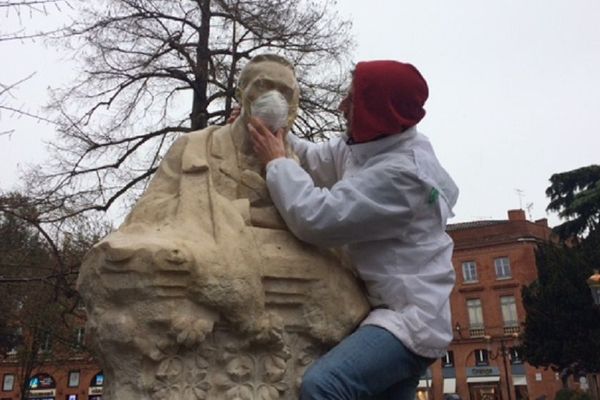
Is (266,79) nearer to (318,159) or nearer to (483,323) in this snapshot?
(318,159)

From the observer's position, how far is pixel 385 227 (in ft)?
7.77

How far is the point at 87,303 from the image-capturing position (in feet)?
7.63

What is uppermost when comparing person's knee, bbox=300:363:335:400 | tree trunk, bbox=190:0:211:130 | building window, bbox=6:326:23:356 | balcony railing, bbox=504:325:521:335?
tree trunk, bbox=190:0:211:130

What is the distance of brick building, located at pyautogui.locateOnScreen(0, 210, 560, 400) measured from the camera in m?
31.4

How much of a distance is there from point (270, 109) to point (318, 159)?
44 centimetres

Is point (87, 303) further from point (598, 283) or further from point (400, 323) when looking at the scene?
point (598, 283)

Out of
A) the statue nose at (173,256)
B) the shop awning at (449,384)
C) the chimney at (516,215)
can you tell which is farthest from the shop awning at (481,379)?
the statue nose at (173,256)

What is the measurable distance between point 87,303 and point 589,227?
26349 millimetres

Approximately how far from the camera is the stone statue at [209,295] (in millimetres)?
2176

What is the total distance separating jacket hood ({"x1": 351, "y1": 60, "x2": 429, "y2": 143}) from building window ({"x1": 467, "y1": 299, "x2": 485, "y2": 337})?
31.9 meters

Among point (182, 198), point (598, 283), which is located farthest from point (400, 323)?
point (598, 283)

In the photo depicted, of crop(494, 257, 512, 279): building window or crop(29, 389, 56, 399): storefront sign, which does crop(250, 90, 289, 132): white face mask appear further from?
crop(29, 389, 56, 399): storefront sign

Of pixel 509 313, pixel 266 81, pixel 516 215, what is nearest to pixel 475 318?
pixel 509 313

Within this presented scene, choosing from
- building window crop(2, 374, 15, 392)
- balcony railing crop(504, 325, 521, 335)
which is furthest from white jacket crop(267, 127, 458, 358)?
building window crop(2, 374, 15, 392)
